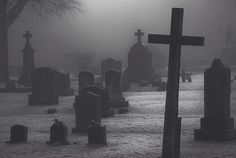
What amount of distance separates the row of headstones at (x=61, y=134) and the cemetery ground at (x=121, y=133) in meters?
0.15

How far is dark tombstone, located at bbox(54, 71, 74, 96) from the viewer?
72.2 feet

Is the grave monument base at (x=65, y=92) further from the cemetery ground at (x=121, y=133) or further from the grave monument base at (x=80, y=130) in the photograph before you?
the grave monument base at (x=80, y=130)

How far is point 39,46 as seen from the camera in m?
55.7

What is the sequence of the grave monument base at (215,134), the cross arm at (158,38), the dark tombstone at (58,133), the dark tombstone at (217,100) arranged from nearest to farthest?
the cross arm at (158,38), the dark tombstone at (58,133), the grave monument base at (215,134), the dark tombstone at (217,100)

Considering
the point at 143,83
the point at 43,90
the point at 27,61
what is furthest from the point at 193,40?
the point at 27,61

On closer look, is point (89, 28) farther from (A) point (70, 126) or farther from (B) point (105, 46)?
(A) point (70, 126)

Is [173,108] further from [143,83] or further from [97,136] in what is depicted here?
[143,83]

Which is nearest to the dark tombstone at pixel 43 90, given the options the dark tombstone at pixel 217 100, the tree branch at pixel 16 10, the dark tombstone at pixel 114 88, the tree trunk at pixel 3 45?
the dark tombstone at pixel 114 88

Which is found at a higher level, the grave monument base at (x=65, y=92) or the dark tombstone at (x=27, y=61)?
the dark tombstone at (x=27, y=61)

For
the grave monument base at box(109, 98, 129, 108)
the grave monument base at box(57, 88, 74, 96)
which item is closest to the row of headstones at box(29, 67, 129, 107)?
the grave monument base at box(109, 98, 129, 108)

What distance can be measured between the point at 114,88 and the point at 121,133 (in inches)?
263

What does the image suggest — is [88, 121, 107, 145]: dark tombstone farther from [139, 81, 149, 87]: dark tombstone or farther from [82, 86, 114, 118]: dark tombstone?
A: [139, 81, 149, 87]: dark tombstone

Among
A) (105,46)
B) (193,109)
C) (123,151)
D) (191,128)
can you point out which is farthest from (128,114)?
(105,46)

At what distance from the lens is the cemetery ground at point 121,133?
9.23 meters
